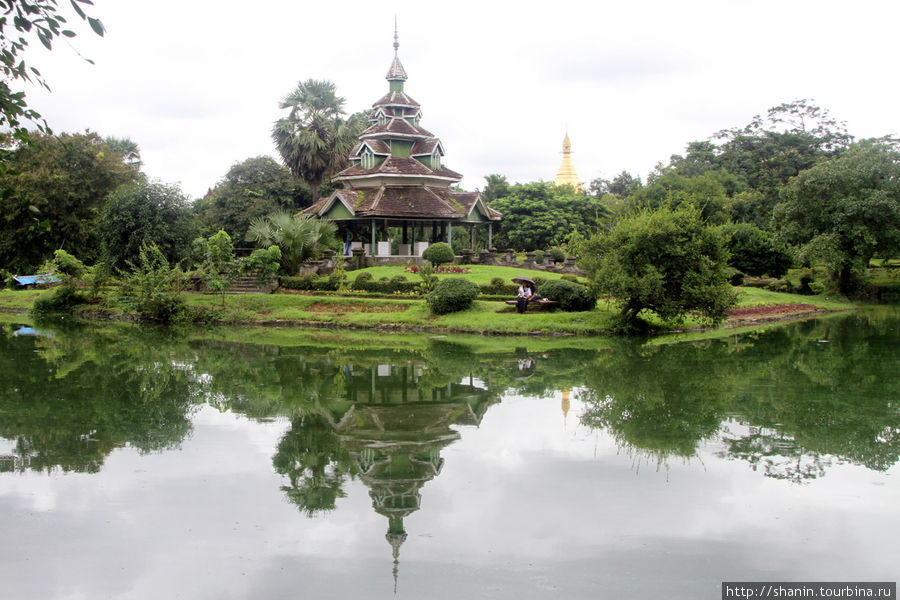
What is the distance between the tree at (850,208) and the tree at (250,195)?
28922mm

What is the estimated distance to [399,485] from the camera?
9430 millimetres

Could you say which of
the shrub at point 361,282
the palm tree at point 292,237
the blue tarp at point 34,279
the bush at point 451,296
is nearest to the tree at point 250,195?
the blue tarp at point 34,279

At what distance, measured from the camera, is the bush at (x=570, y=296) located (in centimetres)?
2580

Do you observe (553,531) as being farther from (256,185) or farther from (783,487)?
(256,185)

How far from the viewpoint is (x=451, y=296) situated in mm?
26328

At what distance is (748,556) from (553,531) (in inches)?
77.6

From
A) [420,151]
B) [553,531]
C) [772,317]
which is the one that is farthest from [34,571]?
[420,151]

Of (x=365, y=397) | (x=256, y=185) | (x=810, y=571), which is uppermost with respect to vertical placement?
(x=256, y=185)

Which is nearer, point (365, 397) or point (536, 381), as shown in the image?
point (365, 397)

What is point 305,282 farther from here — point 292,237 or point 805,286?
point 805,286

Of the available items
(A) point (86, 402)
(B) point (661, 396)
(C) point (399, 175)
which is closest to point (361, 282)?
(C) point (399, 175)

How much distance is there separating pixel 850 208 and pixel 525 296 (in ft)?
58.3

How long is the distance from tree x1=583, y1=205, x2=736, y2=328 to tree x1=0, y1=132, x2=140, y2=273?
26655 millimetres

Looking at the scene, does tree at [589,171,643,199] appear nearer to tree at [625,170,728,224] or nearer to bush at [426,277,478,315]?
tree at [625,170,728,224]
